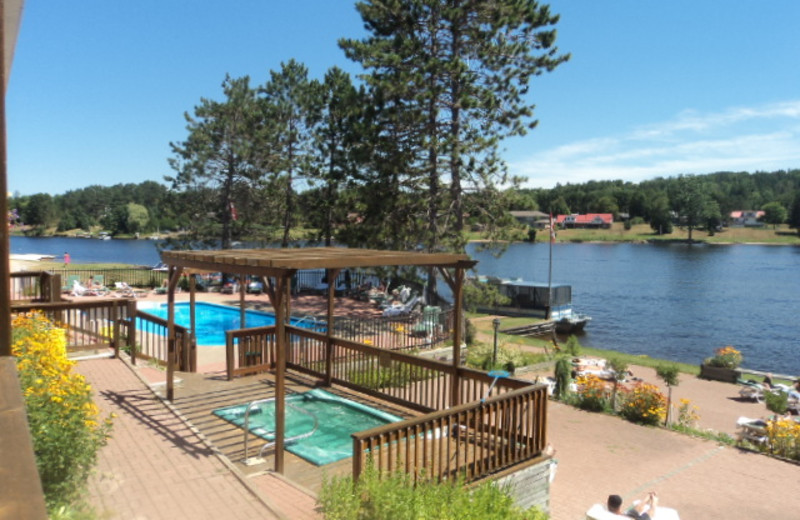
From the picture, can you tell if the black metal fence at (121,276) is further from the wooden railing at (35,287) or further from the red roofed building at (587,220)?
the red roofed building at (587,220)

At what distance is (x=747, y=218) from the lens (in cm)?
14350

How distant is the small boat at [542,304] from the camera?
1234 inches

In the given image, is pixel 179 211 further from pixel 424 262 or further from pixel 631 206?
pixel 631 206

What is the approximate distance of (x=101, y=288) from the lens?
24.2 m

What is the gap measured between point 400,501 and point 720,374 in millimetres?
16259

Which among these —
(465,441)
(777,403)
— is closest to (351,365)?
(465,441)

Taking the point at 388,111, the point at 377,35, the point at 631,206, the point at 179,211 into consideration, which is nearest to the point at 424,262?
the point at 388,111

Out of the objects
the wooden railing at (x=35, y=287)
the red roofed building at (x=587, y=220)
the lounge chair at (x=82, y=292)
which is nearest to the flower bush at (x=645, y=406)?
the wooden railing at (x=35, y=287)

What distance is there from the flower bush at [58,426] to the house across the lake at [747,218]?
155962 millimetres

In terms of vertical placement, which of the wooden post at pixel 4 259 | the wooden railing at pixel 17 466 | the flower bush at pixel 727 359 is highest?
the wooden post at pixel 4 259

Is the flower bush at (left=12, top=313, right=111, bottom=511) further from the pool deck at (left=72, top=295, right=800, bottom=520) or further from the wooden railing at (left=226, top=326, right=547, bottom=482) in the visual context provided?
the wooden railing at (left=226, top=326, right=547, bottom=482)

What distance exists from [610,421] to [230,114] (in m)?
24.4

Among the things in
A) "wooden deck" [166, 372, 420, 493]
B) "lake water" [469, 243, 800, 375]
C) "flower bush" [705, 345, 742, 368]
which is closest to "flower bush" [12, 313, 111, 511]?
"wooden deck" [166, 372, 420, 493]

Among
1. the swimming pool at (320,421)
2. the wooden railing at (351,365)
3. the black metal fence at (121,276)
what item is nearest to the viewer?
the swimming pool at (320,421)
